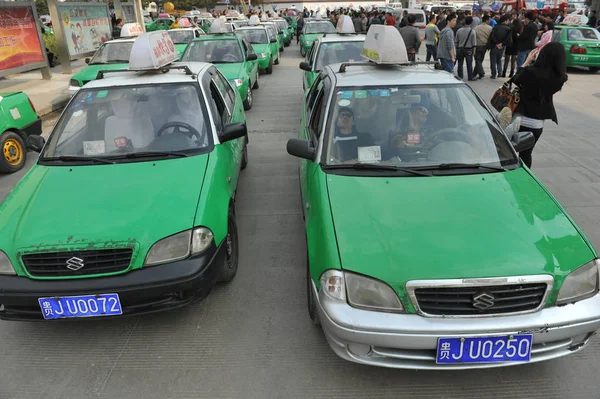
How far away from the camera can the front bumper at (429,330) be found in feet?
7.56

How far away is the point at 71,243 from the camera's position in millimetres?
2848

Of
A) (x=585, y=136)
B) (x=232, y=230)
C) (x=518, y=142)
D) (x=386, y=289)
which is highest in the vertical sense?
(x=518, y=142)

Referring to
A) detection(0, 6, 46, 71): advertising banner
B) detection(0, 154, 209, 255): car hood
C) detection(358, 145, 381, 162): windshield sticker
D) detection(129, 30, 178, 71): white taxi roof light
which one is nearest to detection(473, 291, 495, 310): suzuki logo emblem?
detection(358, 145, 381, 162): windshield sticker

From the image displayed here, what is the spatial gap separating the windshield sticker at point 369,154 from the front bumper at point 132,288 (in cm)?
136

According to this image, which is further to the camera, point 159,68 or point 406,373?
point 159,68

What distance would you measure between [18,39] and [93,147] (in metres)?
10.4

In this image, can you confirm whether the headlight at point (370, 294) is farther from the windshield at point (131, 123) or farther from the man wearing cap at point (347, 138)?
the windshield at point (131, 123)

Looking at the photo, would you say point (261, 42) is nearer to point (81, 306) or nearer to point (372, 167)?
point (372, 167)

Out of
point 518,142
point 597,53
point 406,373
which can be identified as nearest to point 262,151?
point 518,142

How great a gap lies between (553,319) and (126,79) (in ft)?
13.7

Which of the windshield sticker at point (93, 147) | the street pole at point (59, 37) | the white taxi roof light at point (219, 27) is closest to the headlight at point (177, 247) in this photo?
the windshield sticker at point (93, 147)

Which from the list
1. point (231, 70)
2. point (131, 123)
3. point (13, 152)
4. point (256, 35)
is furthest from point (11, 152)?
point (256, 35)

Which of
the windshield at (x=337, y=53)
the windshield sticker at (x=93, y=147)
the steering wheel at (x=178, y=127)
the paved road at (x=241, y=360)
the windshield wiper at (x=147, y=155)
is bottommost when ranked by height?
the paved road at (x=241, y=360)

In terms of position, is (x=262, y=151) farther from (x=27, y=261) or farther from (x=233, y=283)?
(x=27, y=261)
